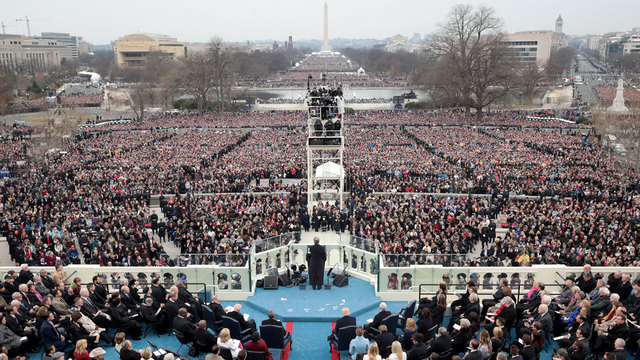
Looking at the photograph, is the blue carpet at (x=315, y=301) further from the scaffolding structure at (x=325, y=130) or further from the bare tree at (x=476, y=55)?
the bare tree at (x=476, y=55)

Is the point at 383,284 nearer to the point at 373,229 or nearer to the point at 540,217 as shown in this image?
the point at 373,229

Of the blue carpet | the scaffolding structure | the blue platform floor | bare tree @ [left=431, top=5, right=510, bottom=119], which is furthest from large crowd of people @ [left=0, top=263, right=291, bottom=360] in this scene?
bare tree @ [left=431, top=5, right=510, bottom=119]

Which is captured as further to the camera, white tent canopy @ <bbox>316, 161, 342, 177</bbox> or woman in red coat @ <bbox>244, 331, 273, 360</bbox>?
white tent canopy @ <bbox>316, 161, 342, 177</bbox>

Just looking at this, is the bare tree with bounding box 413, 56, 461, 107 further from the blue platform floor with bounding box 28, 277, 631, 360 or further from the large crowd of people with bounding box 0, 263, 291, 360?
the large crowd of people with bounding box 0, 263, 291, 360

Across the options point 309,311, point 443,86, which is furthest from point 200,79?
point 309,311

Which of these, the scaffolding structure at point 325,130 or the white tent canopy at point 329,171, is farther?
the white tent canopy at point 329,171

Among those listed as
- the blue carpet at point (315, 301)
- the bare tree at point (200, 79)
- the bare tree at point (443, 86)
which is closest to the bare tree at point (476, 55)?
the bare tree at point (443, 86)
